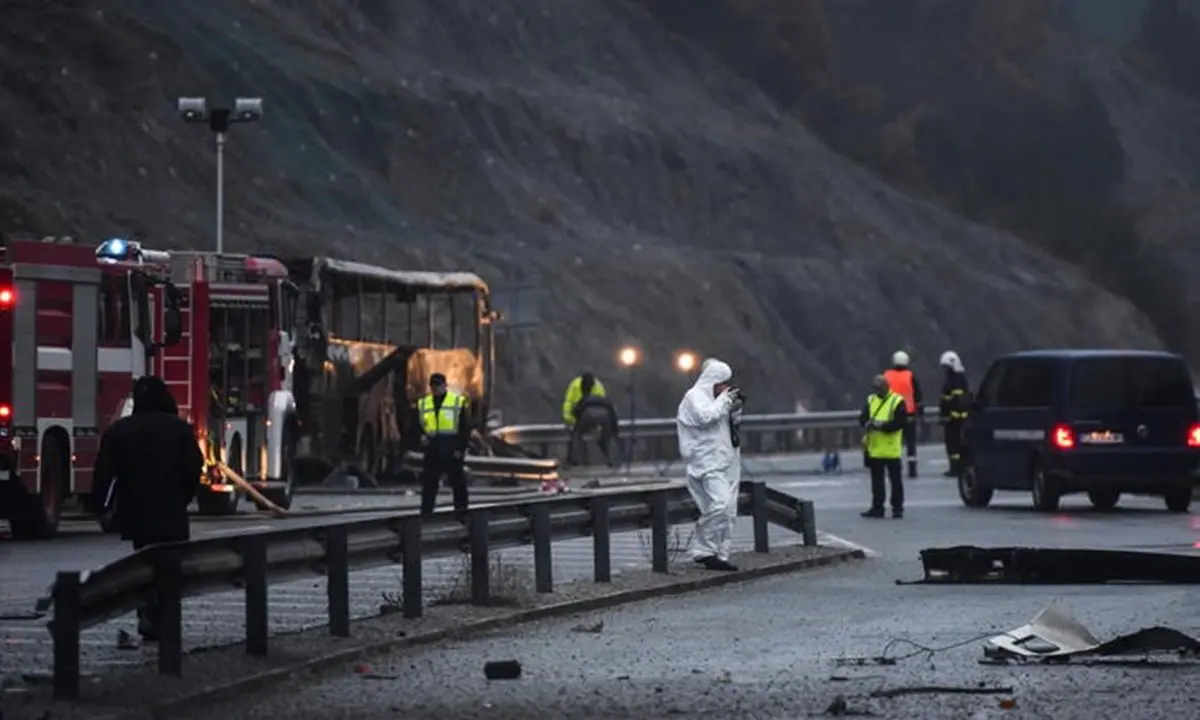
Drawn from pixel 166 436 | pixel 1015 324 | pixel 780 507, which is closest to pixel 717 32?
pixel 1015 324

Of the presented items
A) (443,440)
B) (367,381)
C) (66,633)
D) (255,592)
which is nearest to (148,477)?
(255,592)

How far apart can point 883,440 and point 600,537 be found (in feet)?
36.6

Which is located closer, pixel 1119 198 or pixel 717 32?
pixel 717 32

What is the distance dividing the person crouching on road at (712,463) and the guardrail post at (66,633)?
34.0ft

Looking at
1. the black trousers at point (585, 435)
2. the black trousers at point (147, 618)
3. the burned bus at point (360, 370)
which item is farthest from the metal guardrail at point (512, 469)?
the black trousers at point (147, 618)

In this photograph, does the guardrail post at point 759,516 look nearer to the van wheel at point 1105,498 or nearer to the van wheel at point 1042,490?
the van wheel at point 1042,490

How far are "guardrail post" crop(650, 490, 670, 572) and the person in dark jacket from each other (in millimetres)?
6904

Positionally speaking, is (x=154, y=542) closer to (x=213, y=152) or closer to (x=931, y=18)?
(x=213, y=152)

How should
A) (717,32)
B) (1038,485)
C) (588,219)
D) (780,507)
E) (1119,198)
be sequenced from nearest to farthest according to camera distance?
(780,507)
(1038,485)
(588,219)
(717,32)
(1119,198)

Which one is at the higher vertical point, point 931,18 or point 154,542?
point 931,18

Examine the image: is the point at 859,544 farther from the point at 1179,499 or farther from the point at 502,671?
the point at 502,671

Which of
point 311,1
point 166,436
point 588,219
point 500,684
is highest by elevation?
point 311,1

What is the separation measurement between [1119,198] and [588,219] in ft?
143

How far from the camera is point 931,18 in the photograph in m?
121
